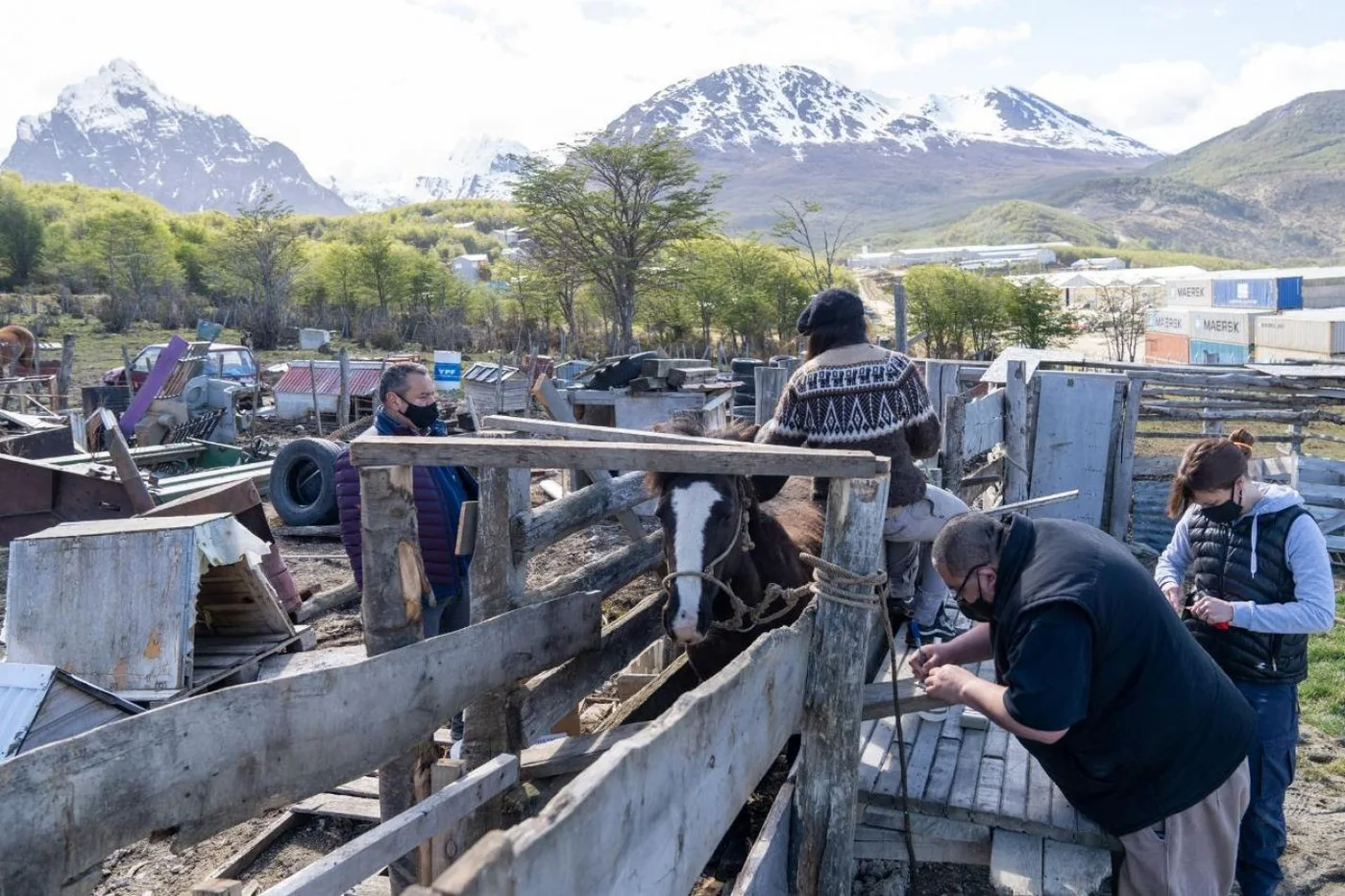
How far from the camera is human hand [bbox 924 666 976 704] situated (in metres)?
2.65

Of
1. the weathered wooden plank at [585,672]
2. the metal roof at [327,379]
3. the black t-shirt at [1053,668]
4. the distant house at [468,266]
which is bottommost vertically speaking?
the weathered wooden plank at [585,672]

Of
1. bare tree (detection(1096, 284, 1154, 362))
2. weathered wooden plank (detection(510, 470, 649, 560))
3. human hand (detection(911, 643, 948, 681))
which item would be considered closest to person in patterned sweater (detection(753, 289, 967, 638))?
Answer: weathered wooden plank (detection(510, 470, 649, 560))

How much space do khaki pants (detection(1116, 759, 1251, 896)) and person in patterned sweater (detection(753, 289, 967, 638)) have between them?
1.33m

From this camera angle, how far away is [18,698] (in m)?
4.14

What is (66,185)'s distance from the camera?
7494 cm

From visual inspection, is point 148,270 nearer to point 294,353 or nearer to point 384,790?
point 294,353

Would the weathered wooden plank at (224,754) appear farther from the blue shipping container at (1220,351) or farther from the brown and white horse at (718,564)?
the blue shipping container at (1220,351)

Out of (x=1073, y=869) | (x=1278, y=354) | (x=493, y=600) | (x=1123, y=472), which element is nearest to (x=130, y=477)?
(x=493, y=600)

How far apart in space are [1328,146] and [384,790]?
235319 mm

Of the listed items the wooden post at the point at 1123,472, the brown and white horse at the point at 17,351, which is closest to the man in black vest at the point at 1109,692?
the wooden post at the point at 1123,472

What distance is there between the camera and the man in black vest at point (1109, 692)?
241 centimetres

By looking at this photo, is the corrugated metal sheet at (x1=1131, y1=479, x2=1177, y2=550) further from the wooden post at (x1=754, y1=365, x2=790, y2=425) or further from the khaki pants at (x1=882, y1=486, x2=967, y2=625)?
the khaki pants at (x1=882, y1=486, x2=967, y2=625)

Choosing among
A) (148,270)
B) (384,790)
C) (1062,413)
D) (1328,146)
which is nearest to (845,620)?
(384,790)

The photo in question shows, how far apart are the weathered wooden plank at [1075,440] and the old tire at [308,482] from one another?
704 cm
